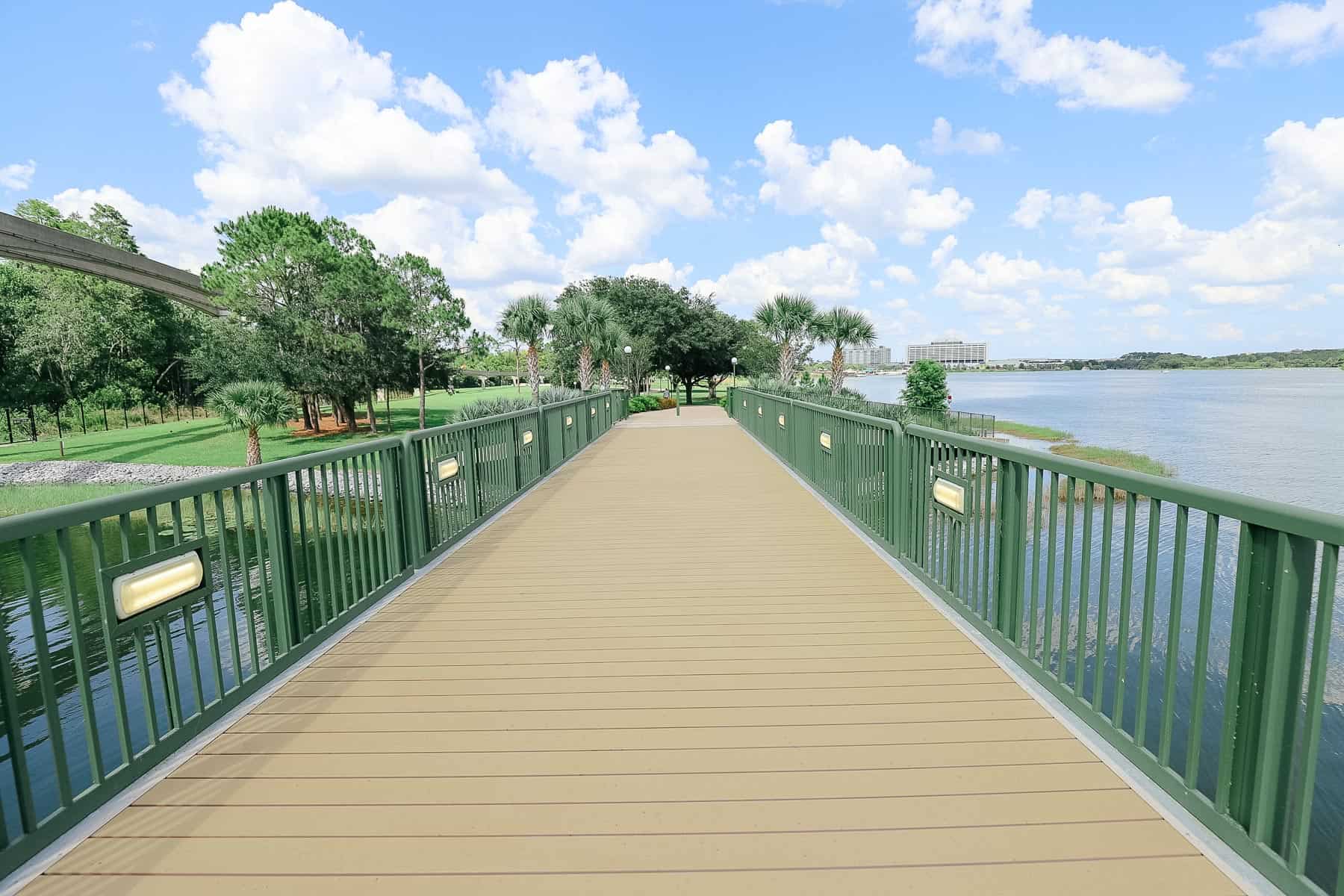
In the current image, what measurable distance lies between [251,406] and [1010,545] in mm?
21072

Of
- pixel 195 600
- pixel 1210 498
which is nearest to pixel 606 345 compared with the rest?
pixel 195 600


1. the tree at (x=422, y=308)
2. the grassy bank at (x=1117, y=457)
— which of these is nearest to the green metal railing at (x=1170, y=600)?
the grassy bank at (x=1117, y=457)

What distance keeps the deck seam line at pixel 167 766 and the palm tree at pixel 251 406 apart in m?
17.9

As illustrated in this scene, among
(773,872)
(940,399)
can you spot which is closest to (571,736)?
(773,872)

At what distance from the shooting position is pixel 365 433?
32188 millimetres

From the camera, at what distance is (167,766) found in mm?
2404

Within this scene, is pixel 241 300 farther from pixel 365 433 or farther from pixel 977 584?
pixel 977 584

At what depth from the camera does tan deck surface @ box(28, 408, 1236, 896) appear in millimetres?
1880

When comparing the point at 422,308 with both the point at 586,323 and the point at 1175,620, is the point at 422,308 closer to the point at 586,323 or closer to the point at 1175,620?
the point at 586,323

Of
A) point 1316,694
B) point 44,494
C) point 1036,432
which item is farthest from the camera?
point 1036,432

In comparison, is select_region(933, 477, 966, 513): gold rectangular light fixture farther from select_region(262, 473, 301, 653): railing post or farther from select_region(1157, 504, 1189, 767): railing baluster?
select_region(262, 473, 301, 653): railing post

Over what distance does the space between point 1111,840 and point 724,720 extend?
1.29 m

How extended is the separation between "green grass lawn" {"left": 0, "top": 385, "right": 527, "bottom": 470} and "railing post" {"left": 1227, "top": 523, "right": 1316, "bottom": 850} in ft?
85.8

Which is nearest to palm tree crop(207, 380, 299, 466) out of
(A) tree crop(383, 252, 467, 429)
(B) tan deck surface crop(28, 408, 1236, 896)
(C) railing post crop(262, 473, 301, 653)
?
(A) tree crop(383, 252, 467, 429)
